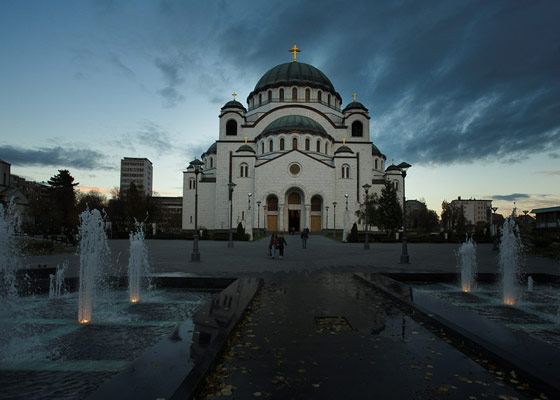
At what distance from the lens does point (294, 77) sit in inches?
2459

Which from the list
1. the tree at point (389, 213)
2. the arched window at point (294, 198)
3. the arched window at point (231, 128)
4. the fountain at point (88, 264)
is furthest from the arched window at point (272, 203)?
the fountain at point (88, 264)

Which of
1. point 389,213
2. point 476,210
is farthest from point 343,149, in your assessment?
point 476,210

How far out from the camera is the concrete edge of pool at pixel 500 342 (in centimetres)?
450

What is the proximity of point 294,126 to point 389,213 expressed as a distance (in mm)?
19194

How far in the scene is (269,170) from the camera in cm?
5475

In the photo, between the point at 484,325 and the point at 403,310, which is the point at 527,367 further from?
the point at 403,310

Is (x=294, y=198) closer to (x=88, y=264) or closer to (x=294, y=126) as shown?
(x=294, y=126)

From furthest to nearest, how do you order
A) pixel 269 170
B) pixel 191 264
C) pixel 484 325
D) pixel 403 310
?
pixel 269 170
pixel 191 264
pixel 403 310
pixel 484 325

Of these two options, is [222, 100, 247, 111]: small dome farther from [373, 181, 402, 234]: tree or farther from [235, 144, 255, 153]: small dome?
[373, 181, 402, 234]: tree

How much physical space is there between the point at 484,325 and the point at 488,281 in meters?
7.67

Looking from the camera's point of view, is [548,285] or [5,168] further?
[5,168]

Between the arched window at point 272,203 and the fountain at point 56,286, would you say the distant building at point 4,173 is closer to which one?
the arched window at point 272,203

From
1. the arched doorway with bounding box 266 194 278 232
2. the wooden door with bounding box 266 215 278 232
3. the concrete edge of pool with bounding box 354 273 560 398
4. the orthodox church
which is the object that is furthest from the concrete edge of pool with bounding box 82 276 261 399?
the wooden door with bounding box 266 215 278 232

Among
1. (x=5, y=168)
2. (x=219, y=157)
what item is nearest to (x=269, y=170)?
(x=219, y=157)
